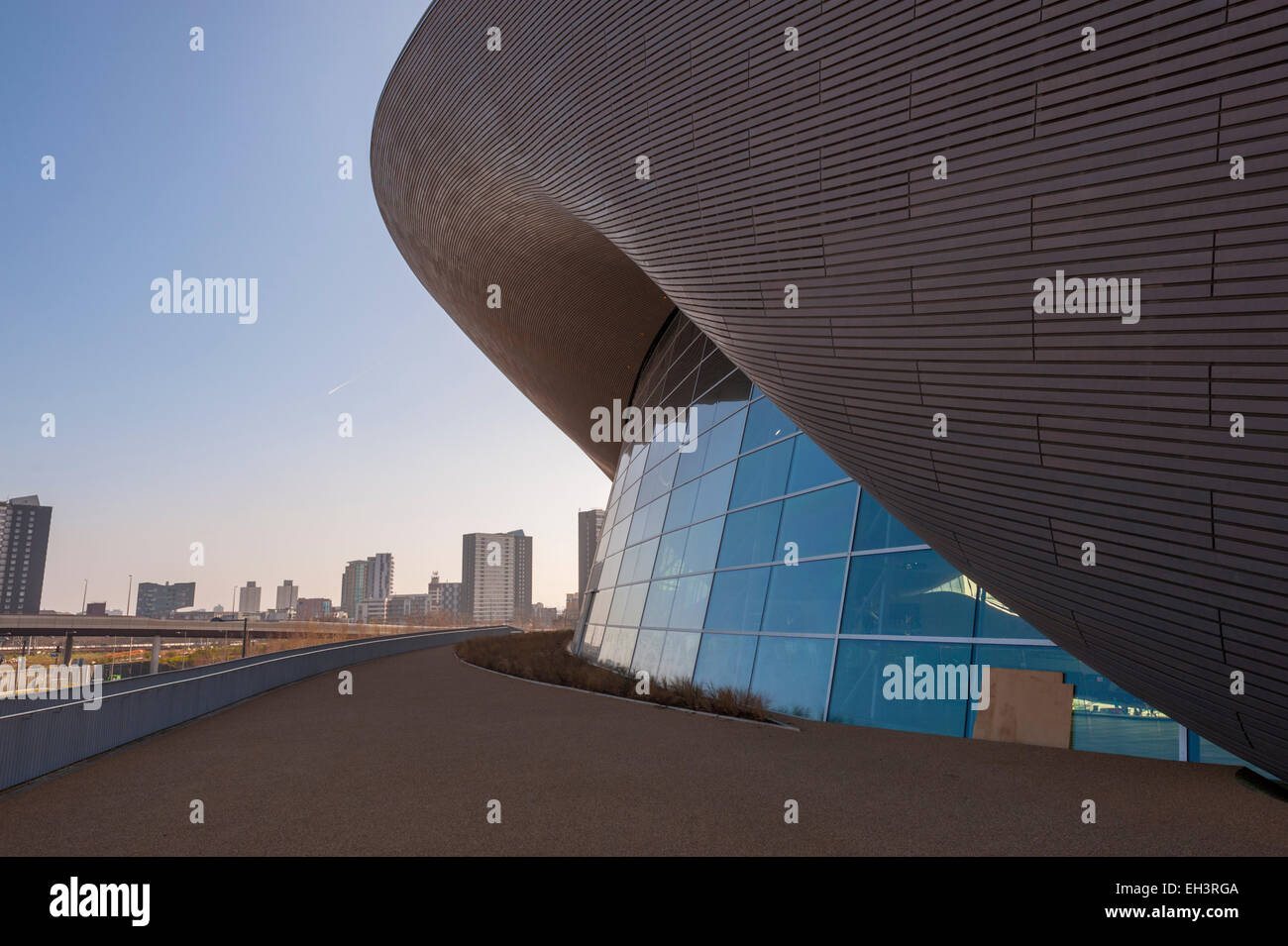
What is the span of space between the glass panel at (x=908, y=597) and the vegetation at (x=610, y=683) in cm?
202

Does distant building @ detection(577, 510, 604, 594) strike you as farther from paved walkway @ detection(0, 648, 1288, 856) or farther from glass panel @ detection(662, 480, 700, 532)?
paved walkway @ detection(0, 648, 1288, 856)

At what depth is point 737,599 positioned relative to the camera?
1430 cm

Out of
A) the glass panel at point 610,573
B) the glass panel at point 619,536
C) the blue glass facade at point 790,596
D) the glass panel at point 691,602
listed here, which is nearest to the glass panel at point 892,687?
the blue glass facade at point 790,596

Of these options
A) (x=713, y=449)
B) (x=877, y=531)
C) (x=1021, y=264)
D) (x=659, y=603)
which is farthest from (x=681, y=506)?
(x=1021, y=264)

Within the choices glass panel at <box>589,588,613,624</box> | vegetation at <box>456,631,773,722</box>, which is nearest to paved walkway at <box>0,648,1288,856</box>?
vegetation at <box>456,631,773,722</box>

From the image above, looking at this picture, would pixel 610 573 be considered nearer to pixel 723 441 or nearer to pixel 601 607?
pixel 601 607

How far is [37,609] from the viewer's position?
154 meters

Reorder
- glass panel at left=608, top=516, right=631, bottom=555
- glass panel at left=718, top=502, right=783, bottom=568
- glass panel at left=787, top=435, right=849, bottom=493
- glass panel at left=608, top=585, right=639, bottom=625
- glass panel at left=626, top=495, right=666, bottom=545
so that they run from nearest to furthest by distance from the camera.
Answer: glass panel at left=787, top=435, right=849, bottom=493
glass panel at left=718, top=502, right=783, bottom=568
glass panel at left=626, top=495, right=666, bottom=545
glass panel at left=608, top=585, right=639, bottom=625
glass panel at left=608, top=516, right=631, bottom=555

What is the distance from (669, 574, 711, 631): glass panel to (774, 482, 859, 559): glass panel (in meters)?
2.31

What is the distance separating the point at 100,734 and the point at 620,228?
8.98 m

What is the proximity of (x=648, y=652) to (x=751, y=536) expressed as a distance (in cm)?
400

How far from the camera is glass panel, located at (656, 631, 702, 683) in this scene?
14.8 meters

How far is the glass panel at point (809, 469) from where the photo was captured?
13305 mm
